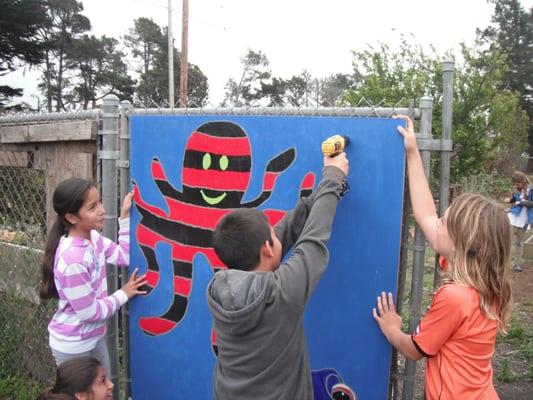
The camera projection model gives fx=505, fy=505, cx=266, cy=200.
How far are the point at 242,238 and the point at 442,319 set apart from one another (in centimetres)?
77

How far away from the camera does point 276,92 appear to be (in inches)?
1966

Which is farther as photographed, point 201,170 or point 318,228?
point 201,170

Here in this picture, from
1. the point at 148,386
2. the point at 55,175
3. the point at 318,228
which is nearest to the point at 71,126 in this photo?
the point at 55,175

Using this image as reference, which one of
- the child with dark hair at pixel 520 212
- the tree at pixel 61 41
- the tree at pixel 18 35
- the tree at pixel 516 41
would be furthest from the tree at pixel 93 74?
the child with dark hair at pixel 520 212

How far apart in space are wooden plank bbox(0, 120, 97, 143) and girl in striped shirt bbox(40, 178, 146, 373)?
481 millimetres

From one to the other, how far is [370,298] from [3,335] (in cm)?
297

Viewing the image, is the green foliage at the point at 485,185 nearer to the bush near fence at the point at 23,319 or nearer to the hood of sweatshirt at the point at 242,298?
the bush near fence at the point at 23,319

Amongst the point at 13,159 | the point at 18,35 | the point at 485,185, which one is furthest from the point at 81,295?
the point at 18,35

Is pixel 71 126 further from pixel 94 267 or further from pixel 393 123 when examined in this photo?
pixel 393 123

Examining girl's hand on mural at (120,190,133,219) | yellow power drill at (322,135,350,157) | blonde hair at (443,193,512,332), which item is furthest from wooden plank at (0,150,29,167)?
blonde hair at (443,193,512,332)

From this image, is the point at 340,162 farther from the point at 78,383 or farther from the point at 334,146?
the point at 78,383

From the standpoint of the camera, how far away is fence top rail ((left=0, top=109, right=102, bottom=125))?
9.24 feet

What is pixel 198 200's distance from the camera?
249 centimetres

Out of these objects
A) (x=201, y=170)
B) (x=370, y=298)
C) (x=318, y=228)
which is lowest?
(x=370, y=298)
